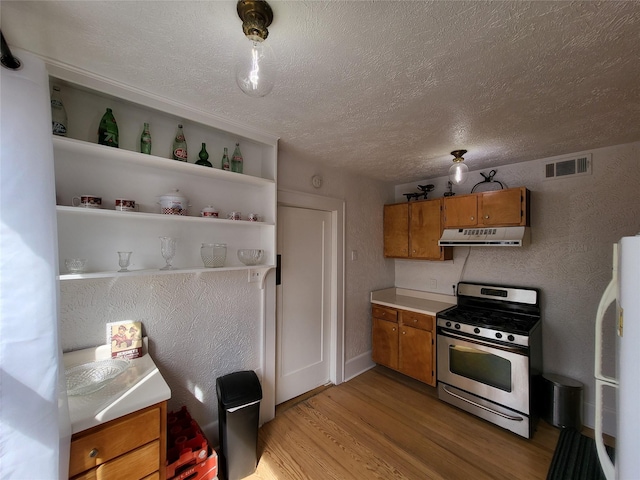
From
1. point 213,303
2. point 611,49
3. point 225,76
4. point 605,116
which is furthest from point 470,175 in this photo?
point 213,303

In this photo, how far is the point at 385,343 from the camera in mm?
2980

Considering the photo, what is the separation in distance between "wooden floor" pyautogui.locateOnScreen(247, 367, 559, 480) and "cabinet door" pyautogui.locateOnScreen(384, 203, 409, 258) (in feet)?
5.30

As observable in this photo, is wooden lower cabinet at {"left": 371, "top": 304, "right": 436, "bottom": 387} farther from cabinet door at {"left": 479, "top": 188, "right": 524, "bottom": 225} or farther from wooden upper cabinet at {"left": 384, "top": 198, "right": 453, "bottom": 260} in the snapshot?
cabinet door at {"left": 479, "top": 188, "right": 524, "bottom": 225}

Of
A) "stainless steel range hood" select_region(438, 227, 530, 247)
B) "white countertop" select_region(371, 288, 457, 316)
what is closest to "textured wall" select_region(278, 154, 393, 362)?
"white countertop" select_region(371, 288, 457, 316)

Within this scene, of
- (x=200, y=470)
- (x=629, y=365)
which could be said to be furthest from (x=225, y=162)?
(x=629, y=365)

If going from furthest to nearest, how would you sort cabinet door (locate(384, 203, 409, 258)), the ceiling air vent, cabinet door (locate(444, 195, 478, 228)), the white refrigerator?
1. cabinet door (locate(384, 203, 409, 258))
2. cabinet door (locate(444, 195, 478, 228))
3. the ceiling air vent
4. the white refrigerator

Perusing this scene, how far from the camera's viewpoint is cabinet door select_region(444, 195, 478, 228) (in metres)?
2.56

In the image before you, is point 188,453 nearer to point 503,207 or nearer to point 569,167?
point 503,207

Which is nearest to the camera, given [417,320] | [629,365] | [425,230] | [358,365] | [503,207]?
[629,365]

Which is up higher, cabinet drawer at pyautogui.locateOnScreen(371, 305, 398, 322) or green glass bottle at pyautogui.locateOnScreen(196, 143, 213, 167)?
green glass bottle at pyautogui.locateOnScreen(196, 143, 213, 167)

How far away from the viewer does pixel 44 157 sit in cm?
100

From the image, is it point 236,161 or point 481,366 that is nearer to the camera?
point 236,161

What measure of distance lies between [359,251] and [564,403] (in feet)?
7.35

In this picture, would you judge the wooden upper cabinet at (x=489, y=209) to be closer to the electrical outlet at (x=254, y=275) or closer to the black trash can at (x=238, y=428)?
the electrical outlet at (x=254, y=275)
